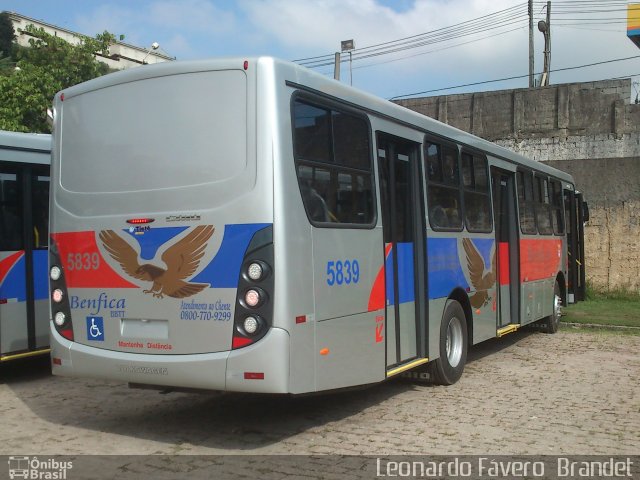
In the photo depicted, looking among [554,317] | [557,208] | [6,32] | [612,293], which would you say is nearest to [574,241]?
[557,208]

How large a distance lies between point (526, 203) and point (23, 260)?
7.61m

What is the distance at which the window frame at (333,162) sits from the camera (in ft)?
18.6

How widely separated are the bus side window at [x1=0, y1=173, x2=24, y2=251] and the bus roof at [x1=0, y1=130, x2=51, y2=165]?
9.2 inches

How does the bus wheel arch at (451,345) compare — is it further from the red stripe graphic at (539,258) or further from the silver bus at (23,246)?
the silver bus at (23,246)

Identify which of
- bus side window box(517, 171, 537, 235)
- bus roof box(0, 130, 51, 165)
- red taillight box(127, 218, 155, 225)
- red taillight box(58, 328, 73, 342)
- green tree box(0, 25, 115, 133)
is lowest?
red taillight box(58, 328, 73, 342)

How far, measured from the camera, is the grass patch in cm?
1441

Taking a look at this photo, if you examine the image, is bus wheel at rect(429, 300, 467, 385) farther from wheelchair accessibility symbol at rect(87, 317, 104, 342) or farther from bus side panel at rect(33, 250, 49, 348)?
bus side panel at rect(33, 250, 49, 348)

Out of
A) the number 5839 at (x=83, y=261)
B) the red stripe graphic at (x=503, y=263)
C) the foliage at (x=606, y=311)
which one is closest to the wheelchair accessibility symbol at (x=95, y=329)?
the number 5839 at (x=83, y=261)

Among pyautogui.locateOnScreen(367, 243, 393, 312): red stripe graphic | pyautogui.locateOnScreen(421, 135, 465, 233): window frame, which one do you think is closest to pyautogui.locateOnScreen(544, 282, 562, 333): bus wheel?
pyautogui.locateOnScreen(421, 135, 465, 233): window frame

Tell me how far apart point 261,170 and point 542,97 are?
1994cm

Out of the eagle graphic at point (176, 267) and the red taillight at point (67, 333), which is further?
the red taillight at point (67, 333)

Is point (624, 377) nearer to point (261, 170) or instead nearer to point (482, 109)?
point (261, 170)

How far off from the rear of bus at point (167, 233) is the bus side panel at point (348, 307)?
551mm

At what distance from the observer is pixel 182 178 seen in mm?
5801
